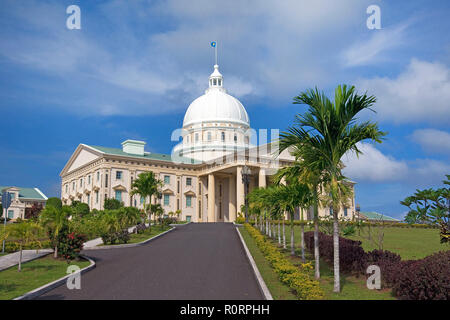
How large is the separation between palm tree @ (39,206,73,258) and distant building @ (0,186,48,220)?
2269 inches

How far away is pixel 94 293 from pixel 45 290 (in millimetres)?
1489

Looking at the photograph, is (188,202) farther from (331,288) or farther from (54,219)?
(331,288)

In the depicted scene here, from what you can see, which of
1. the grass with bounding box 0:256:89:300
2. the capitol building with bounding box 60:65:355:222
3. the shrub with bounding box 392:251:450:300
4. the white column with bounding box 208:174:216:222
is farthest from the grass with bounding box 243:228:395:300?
the white column with bounding box 208:174:216:222

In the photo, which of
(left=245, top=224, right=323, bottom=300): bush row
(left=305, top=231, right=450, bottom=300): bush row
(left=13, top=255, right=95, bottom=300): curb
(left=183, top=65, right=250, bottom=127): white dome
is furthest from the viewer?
(left=183, top=65, right=250, bottom=127): white dome

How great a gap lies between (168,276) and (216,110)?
5442cm

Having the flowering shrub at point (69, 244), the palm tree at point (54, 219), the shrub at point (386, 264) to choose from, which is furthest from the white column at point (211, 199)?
the shrub at point (386, 264)

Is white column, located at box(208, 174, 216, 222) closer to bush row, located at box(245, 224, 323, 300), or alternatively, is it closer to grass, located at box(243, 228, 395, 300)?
grass, located at box(243, 228, 395, 300)

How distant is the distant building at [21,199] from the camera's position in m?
70.3

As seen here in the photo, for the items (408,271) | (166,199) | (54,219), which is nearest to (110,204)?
(166,199)

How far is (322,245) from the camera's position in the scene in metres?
15.6

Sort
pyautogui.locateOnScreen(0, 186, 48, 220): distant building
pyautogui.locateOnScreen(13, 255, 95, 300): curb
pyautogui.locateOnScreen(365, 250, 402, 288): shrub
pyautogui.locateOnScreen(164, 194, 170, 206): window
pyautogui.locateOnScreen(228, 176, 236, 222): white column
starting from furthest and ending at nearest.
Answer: pyautogui.locateOnScreen(0, 186, 48, 220): distant building
pyautogui.locateOnScreen(164, 194, 170, 206): window
pyautogui.locateOnScreen(228, 176, 236, 222): white column
pyautogui.locateOnScreen(365, 250, 402, 288): shrub
pyautogui.locateOnScreen(13, 255, 95, 300): curb

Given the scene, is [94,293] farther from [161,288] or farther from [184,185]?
[184,185]

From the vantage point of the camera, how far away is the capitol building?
52344mm
